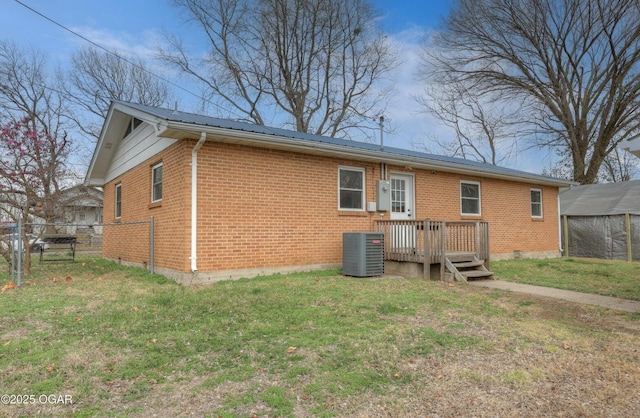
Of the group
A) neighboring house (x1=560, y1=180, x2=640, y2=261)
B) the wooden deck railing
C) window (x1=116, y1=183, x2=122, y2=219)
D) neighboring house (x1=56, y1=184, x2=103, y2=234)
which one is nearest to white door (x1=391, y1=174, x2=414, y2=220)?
the wooden deck railing

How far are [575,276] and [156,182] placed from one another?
10037 millimetres

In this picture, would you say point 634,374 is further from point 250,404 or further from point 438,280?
point 438,280

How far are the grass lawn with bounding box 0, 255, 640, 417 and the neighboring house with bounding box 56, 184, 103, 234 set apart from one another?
1701cm

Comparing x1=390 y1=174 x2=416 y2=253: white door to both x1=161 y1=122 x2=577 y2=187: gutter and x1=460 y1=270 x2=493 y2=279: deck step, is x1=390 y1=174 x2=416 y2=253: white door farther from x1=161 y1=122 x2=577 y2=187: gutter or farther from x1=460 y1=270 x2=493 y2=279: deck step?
x1=460 y1=270 x2=493 y2=279: deck step

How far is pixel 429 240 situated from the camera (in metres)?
8.50

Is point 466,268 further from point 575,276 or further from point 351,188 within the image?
point 351,188

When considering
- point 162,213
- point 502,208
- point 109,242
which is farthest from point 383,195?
point 109,242

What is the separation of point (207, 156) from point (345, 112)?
20.8 meters

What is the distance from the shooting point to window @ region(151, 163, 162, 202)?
30.3ft

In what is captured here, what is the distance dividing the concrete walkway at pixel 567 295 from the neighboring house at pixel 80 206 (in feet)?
59.8

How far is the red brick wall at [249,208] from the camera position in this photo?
25.2 feet

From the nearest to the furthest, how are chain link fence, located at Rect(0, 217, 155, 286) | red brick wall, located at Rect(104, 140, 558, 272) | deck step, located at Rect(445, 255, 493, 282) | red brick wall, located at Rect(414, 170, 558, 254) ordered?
red brick wall, located at Rect(104, 140, 558, 272), chain link fence, located at Rect(0, 217, 155, 286), deck step, located at Rect(445, 255, 493, 282), red brick wall, located at Rect(414, 170, 558, 254)

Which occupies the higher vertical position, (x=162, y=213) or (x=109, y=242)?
(x=162, y=213)

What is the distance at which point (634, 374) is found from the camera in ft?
11.5
